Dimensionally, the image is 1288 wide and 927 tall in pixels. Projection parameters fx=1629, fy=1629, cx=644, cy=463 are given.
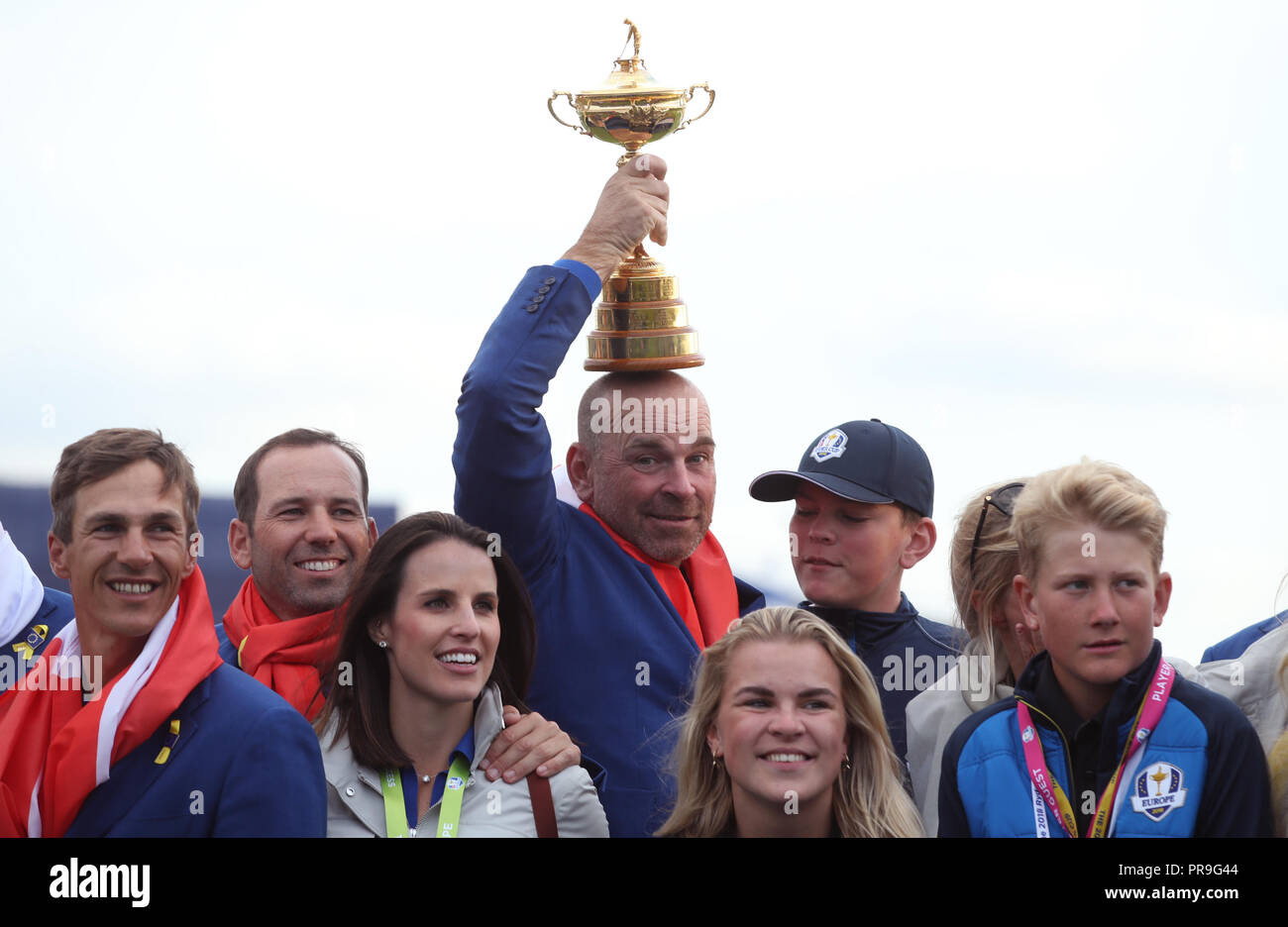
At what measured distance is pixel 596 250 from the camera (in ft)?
16.7

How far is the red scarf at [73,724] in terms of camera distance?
396 cm

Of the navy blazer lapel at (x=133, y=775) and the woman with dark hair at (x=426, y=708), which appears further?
the woman with dark hair at (x=426, y=708)

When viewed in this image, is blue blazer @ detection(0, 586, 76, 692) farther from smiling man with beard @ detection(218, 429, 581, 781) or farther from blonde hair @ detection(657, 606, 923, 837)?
blonde hair @ detection(657, 606, 923, 837)

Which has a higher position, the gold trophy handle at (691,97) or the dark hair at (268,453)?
the gold trophy handle at (691,97)

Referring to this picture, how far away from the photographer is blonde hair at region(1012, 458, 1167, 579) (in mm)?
4031

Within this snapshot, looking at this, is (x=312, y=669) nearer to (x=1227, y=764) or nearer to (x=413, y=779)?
(x=413, y=779)

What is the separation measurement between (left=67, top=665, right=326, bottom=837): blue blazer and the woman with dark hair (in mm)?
289

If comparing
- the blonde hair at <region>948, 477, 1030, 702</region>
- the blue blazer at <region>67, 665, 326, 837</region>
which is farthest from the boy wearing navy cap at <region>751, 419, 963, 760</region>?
the blue blazer at <region>67, 665, 326, 837</region>

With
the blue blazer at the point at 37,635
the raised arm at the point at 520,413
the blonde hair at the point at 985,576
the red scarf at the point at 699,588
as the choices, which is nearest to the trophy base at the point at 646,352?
the raised arm at the point at 520,413

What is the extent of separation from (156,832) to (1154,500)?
258cm

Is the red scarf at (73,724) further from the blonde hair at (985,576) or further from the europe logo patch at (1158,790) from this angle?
the europe logo patch at (1158,790)

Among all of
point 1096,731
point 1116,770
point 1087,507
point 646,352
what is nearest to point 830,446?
point 646,352

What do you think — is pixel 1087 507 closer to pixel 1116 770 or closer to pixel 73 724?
pixel 1116 770
